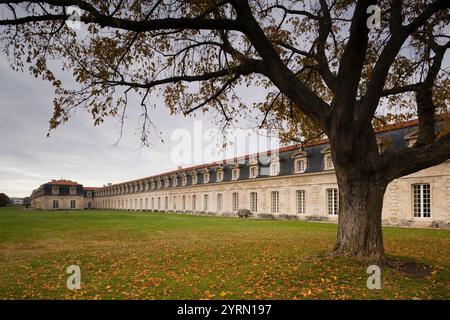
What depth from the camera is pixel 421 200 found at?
22.5m

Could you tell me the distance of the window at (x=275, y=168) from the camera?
33.9 m

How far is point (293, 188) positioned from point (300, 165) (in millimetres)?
2252

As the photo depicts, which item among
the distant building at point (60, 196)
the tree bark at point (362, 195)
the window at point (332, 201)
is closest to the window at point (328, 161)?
the window at point (332, 201)

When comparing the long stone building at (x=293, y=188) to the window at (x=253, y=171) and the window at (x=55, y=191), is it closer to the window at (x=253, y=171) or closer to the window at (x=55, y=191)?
the window at (x=253, y=171)

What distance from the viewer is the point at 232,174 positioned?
4047cm

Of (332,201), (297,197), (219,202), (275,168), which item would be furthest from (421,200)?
(219,202)

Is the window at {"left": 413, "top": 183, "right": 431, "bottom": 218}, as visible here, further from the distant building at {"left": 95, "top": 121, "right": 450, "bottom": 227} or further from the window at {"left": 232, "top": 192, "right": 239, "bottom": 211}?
the window at {"left": 232, "top": 192, "right": 239, "bottom": 211}

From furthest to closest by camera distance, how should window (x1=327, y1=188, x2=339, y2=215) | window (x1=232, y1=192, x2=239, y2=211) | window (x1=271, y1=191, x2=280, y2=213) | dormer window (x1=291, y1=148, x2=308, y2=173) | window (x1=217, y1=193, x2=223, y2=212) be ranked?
window (x1=217, y1=193, x2=223, y2=212)
window (x1=232, y1=192, x2=239, y2=211)
window (x1=271, y1=191, x2=280, y2=213)
dormer window (x1=291, y1=148, x2=308, y2=173)
window (x1=327, y1=188, x2=339, y2=215)

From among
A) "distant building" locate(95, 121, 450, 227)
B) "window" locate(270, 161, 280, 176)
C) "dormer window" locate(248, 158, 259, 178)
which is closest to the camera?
"distant building" locate(95, 121, 450, 227)

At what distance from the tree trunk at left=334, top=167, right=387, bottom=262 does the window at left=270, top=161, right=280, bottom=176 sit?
84.6 feet

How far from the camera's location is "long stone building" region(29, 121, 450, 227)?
21.9 m

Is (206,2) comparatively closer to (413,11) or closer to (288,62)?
(288,62)

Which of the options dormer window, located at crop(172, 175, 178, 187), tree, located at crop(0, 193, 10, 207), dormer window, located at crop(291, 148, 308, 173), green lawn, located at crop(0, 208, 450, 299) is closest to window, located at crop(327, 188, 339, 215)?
dormer window, located at crop(291, 148, 308, 173)
